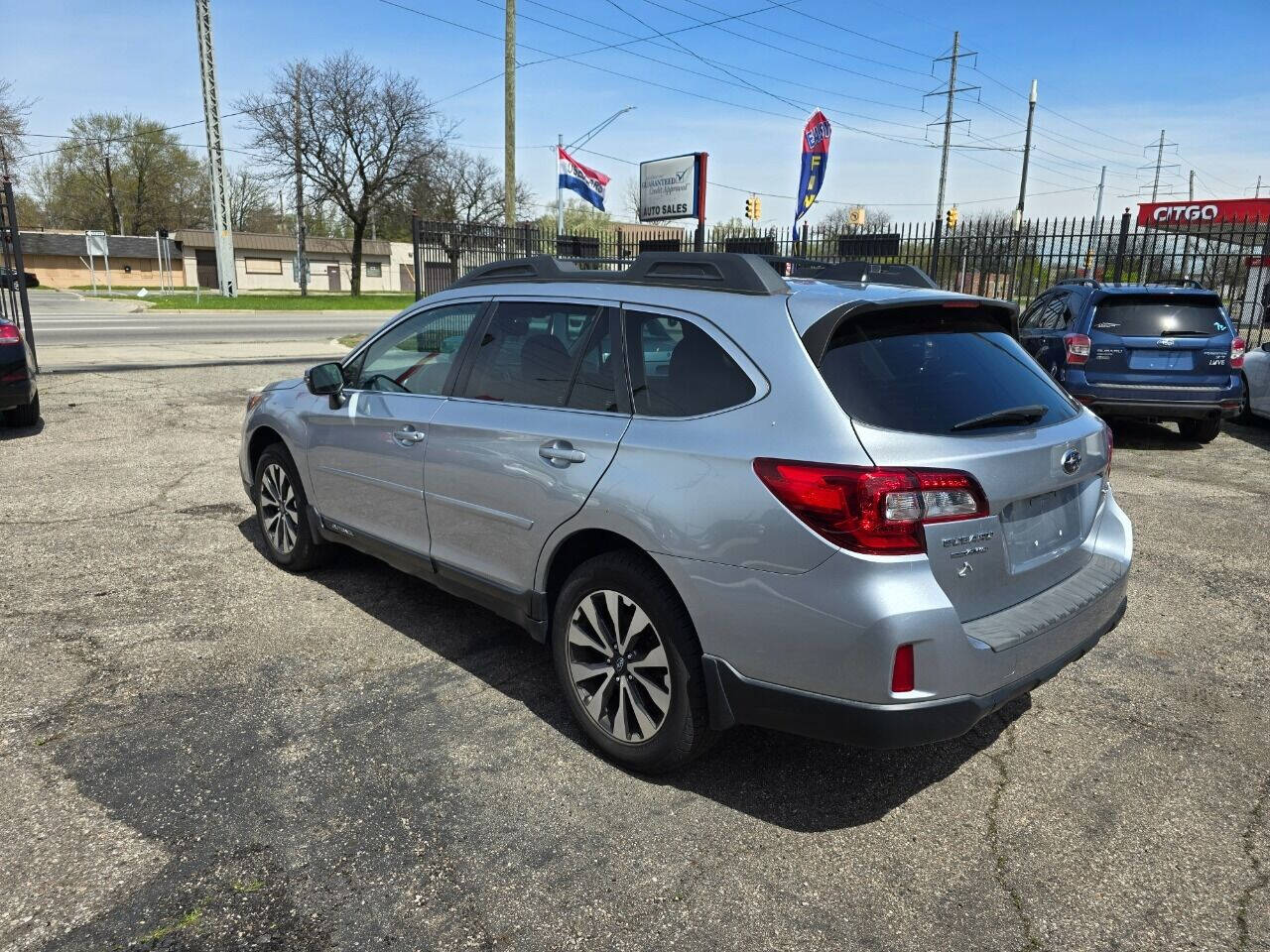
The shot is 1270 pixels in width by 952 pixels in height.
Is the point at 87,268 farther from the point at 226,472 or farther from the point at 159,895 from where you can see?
the point at 159,895

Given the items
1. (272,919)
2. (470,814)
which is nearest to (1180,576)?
(470,814)

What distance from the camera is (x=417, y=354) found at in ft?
14.5

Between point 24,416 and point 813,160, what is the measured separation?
1713 cm

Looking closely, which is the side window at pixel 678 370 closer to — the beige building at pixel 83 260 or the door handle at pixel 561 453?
the door handle at pixel 561 453

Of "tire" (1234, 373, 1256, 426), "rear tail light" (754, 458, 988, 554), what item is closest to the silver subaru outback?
"rear tail light" (754, 458, 988, 554)

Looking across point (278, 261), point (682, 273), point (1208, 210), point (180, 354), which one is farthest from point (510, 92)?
point (278, 261)

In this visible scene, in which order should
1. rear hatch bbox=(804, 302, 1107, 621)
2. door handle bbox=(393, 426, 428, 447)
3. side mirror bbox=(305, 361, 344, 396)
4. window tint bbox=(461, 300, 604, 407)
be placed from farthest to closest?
side mirror bbox=(305, 361, 344, 396), door handle bbox=(393, 426, 428, 447), window tint bbox=(461, 300, 604, 407), rear hatch bbox=(804, 302, 1107, 621)

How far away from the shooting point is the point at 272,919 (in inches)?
96.5

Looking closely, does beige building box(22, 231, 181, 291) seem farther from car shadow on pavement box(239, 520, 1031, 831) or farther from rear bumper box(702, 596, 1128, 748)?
rear bumper box(702, 596, 1128, 748)

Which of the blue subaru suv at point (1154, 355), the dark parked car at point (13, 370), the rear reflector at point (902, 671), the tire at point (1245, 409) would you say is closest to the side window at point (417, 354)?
the rear reflector at point (902, 671)

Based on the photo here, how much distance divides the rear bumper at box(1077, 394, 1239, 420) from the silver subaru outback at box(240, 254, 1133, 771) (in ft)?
21.2

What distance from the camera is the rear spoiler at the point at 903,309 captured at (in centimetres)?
279

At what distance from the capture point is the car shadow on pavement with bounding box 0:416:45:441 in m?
9.00

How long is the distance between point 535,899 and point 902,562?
55.5 inches
